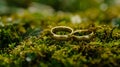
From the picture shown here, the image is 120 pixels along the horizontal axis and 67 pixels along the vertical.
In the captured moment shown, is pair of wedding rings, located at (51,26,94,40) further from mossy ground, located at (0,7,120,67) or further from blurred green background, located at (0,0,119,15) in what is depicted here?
blurred green background, located at (0,0,119,15)

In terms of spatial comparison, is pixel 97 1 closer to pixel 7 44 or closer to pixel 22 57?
pixel 7 44

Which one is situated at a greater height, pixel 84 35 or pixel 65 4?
pixel 65 4

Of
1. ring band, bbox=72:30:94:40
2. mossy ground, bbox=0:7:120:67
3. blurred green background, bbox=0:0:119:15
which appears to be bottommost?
mossy ground, bbox=0:7:120:67

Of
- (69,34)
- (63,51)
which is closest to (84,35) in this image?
(69,34)

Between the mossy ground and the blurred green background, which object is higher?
the blurred green background

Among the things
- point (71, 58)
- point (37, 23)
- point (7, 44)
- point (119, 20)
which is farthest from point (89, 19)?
point (71, 58)

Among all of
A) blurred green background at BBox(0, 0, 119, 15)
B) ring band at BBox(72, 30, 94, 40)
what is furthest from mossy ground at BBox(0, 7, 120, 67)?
blurred green background at BBox(0, 0, 119, 15)

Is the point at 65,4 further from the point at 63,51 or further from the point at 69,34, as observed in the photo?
the point at 63,51

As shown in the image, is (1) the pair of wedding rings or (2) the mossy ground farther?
(1) the pair of wedding rings

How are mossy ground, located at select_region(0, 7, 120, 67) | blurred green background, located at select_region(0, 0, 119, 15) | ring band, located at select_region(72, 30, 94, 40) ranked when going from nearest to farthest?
mossy ground, located at select_region(0, 7, 120, 67) < ring band, located at select_region(72, 30, 94, 40) < blurred green background, located at select_region(0, 0, 119, 15)
